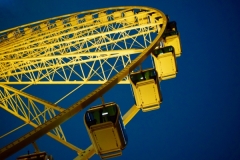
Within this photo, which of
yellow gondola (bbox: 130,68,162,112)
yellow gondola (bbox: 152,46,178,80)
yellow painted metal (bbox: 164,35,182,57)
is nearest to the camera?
yellow gondola (bbox: 130,68,162,112)

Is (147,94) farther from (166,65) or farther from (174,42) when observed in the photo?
(174,42)

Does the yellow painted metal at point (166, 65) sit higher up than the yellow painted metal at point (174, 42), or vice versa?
the yellow painted metal at point (174, 42)

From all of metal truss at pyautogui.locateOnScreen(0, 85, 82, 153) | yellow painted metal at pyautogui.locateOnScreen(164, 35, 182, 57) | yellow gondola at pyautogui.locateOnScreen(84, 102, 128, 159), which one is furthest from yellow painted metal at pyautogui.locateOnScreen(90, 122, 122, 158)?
yellow painted metal at pyautogui.locateOnScreen(164, 35, 182, 57)

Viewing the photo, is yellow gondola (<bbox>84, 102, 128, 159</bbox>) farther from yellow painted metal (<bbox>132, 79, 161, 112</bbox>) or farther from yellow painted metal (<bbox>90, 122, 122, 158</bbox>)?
yellow painted metal (<bbox>132, 79, 161, 112</bbox>)

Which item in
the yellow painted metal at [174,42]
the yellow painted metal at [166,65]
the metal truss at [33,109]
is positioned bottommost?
the metal truss at [33,109]

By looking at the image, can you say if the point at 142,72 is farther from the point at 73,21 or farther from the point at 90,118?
the point at 73,21

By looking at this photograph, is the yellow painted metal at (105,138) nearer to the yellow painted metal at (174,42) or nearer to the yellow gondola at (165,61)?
the yellow gondola at (165,61)

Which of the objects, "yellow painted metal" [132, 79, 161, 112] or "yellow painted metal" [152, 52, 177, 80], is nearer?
"yellow painted metal" [132, 79, 161, 112]

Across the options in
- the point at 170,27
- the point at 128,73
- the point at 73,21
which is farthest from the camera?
the point at 73,21

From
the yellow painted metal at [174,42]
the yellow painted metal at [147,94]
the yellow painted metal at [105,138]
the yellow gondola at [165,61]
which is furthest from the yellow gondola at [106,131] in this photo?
the yellow painted metal at [174,42]

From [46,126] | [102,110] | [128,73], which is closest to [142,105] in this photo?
[128,73]

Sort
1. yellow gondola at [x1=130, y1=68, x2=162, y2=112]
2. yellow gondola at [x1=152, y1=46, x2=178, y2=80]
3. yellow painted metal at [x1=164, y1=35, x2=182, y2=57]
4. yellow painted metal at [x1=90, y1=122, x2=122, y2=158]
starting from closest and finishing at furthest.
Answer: yellow painted metal at [x1=90, y1=122, x2=122, y2=158]
yellow gondola at [x1=130, y1=68, x2=162, y2=112]
yellow gondola at [x1=152, y1=46, x2=178, y2=80]
yellow painted metal at [x1=164, y1=35, x2=182, y2=57]
